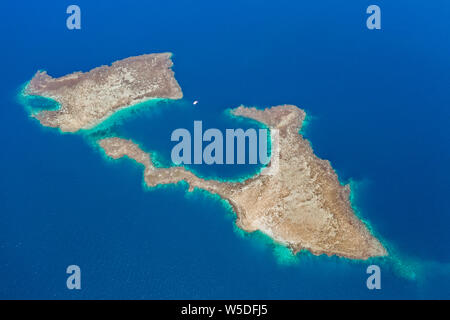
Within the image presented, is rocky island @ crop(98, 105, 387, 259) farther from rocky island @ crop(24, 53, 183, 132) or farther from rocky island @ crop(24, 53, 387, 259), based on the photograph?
rocky island @ crop(24, 53, 183, 132)

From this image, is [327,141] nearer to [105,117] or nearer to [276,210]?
[276,210]

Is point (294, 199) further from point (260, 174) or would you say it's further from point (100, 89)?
point (100, 89)

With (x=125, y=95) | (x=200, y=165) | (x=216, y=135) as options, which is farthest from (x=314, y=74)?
(x=125, y=95)

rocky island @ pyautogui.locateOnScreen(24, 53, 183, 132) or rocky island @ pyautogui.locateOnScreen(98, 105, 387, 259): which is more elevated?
rocky island @ pyautogui.locateOnScreen(24, 53, 183, 132)

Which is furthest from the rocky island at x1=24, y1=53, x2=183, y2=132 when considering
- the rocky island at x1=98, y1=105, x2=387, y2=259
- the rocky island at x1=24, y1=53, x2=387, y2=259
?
the rocky island at x1=98, y1=105, x2=387, y2=259

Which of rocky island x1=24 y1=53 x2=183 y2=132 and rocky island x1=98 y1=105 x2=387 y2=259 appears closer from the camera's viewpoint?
rocky island x1=98 y1=105 x2=387 y2=259

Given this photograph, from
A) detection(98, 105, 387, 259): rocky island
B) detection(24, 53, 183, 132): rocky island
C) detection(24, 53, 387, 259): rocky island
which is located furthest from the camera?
detection(24, 53, 183, 132): rocky island

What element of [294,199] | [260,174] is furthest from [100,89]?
[294,199]
